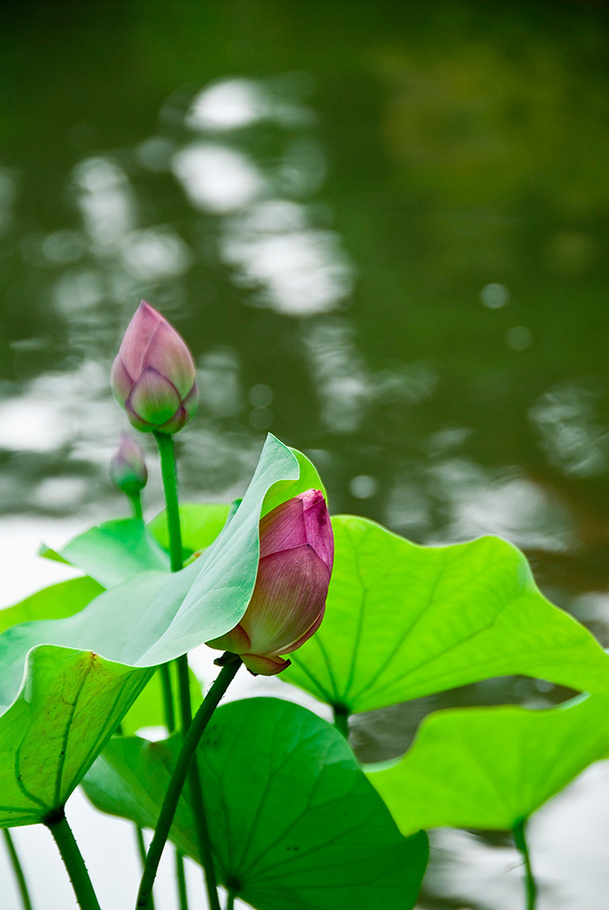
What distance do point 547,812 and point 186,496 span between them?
1.47 ft

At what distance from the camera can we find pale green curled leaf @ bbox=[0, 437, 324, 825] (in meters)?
0.17

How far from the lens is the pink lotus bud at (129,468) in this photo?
0.33 meters

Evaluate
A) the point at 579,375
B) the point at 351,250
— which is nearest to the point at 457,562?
the point at 579,375

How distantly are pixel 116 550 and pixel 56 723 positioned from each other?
13 cm

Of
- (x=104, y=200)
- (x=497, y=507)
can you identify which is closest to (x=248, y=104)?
(x=104, y=200)

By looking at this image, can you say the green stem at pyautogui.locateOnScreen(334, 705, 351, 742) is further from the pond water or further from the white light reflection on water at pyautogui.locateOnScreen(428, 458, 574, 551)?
the white light reflection on water at pyautogui.locateOnScreen(428, 458, 574, 551)

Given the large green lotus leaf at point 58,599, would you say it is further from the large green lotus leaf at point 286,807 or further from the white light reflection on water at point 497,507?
the white light reflection on water at point 497,507

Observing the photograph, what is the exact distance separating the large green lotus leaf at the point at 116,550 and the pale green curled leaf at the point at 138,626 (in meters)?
0.05

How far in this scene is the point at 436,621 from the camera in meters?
0.28

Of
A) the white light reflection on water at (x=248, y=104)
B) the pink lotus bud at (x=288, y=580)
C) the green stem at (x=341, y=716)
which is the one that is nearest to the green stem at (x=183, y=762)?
the pink lotus bud at (x=288, y=580)

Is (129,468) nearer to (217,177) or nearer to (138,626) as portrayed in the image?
(138,626)

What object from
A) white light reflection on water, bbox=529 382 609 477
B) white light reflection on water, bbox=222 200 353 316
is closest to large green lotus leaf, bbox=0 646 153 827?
white light reflection on water, bbox=529 382 609 477

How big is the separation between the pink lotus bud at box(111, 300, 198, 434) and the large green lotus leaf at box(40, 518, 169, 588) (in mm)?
57

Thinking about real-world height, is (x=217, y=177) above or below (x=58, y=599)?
below
